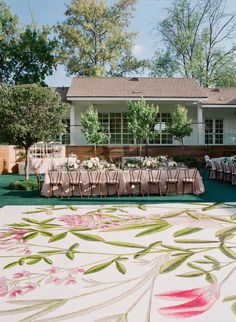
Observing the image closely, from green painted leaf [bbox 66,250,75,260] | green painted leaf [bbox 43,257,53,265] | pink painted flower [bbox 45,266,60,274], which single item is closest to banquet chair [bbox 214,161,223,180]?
green painted leaf [bbox 66,250,75,260]

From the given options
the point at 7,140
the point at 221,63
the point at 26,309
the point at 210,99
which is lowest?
the point at 26,309

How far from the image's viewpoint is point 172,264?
15.5 feet

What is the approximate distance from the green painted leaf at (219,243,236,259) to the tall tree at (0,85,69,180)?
928cm

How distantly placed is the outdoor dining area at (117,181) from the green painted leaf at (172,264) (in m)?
6.43

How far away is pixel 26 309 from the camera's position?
3.51 m

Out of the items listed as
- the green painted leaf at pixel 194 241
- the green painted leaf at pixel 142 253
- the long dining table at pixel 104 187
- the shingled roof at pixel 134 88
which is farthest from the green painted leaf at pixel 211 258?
the shingled roof at pixel 134 88

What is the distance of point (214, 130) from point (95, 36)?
17.4 meters

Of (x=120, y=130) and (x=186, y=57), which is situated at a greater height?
(x=186, y=57)

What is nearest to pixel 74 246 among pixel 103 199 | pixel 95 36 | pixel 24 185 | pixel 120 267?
pixel 120 267

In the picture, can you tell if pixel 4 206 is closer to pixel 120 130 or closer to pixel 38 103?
pixel 38 103

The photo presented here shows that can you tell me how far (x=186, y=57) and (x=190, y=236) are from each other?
34.8 meters

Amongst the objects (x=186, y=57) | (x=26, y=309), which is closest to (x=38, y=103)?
(x=26, y=309)

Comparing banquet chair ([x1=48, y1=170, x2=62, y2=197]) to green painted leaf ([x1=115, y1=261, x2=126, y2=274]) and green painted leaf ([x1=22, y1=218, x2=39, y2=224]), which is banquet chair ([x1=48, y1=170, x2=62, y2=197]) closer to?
green painted leaf ([x1=22, y1=218, x2=39, y2=224])

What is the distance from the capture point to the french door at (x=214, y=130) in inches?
934
